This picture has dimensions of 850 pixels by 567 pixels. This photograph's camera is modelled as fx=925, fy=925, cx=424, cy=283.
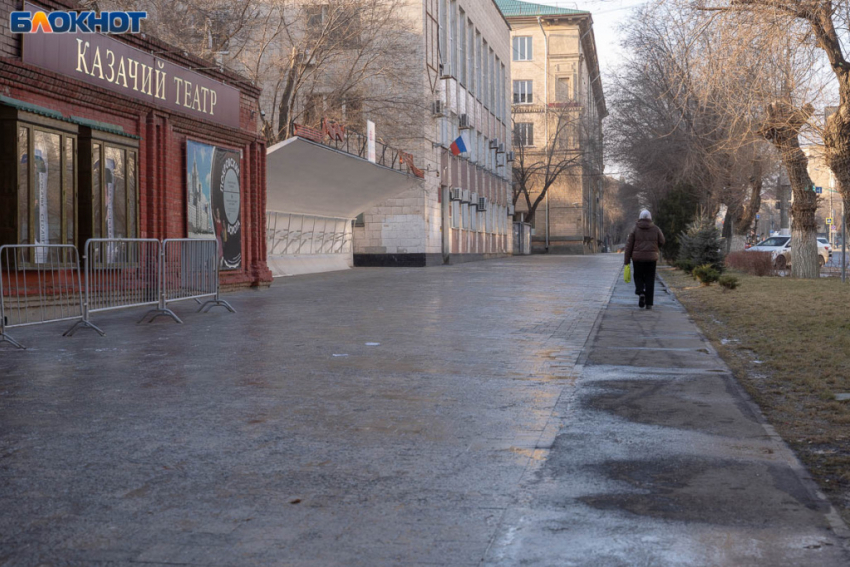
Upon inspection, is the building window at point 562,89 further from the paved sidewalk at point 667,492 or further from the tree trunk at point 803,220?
the paved sidewalk at point 667,492

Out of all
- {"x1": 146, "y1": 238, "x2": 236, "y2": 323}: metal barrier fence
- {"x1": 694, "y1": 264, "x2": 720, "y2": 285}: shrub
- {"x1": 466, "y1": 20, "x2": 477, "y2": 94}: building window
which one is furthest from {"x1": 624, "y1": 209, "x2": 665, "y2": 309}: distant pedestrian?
{"x1": 466, "y1": 20, "x2": 477, "y2": 94}: building window

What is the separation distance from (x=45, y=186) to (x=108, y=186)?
171 cm

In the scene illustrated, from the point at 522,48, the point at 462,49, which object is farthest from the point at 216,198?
the point at 522,48

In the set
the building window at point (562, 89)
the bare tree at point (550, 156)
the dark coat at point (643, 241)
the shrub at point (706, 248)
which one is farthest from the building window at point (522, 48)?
the dark coat at point (643, 241)

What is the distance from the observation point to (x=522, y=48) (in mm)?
76750

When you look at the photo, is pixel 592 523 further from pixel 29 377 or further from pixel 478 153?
pixel 478 153

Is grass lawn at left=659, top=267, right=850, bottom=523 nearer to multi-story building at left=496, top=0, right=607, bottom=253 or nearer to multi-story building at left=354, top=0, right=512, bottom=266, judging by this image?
multi-story building at left=354, top=0, right=512, bottom=266

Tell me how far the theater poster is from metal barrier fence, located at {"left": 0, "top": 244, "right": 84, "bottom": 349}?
5.50 meters

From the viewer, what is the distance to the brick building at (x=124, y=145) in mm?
12750

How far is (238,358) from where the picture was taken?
854cm

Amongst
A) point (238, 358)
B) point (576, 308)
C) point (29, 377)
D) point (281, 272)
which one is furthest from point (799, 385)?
point (281, 272)

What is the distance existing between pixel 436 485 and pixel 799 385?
3972 millimetres

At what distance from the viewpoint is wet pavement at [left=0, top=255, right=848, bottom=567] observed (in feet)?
11.0

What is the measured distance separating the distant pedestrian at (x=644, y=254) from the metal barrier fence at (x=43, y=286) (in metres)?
8.13
